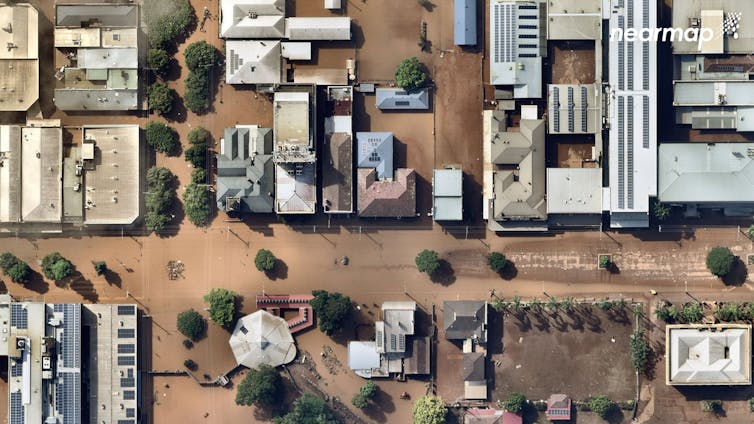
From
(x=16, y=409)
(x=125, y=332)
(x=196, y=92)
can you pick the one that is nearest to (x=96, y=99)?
(x=196, y=92)

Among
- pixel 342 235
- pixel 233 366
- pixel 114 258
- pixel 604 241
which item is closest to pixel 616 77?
pixel 604 241

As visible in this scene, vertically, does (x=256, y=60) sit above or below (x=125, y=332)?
above

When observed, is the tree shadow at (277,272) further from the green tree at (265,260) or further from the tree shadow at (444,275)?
the tree shadow at (444,275)

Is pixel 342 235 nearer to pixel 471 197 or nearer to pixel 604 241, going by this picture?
pixel 471 197

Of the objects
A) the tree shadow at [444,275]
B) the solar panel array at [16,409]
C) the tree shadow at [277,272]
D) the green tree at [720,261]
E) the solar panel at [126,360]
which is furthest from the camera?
the tree shadow at [277,272]

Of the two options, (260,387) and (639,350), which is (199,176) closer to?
(260,387)

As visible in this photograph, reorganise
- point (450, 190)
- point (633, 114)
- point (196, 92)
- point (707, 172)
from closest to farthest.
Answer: point (633, 114) < point (707, 172) < point (450, 190) < point (196, 92)

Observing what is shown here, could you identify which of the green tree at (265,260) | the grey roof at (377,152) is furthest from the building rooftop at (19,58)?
the grey roof at (377,152)
